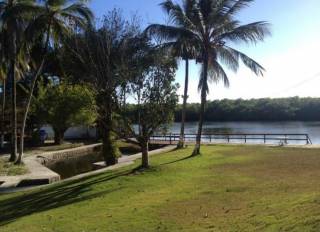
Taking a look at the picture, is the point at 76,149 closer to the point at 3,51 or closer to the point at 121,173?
the point at 3,51

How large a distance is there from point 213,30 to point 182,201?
13.5 m

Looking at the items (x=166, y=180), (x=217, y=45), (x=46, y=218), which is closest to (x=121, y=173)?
(x=166, y=180)

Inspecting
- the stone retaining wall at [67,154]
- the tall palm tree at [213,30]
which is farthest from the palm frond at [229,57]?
the stone retaining wall at [67,154]

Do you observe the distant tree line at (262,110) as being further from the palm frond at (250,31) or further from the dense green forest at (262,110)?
the palm frond at (250,31)

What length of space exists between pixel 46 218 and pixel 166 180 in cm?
534

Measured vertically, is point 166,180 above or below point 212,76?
below

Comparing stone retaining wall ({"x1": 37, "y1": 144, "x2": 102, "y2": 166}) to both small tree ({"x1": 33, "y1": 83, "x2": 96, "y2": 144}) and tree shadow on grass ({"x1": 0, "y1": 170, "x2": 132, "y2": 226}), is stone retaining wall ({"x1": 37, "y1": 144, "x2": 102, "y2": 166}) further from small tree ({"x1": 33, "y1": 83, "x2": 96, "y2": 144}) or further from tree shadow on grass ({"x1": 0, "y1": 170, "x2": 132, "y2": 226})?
tree shadow on grass ({"x1": 0, "y1": 170, "x2": 132, "y2": 226})

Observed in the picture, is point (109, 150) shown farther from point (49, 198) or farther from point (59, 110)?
point (59, 110)

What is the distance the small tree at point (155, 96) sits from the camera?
56.8 feet

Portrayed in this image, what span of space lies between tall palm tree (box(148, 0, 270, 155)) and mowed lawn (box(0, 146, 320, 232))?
6552 millimetres

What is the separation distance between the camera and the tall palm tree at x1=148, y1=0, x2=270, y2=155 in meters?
22.3

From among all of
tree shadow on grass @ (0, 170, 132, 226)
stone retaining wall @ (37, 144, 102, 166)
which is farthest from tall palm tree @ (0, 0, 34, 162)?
tree shadow on grass @ (0, 170, 132, 226)

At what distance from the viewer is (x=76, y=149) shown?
33.3 meters

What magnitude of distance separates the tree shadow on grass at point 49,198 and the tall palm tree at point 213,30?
29.0ft
